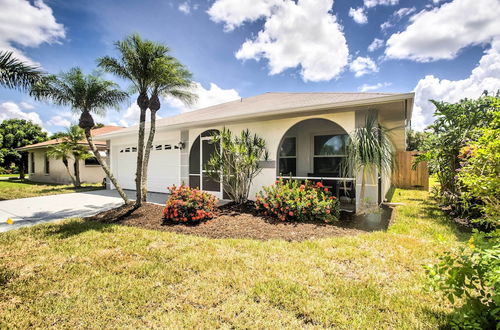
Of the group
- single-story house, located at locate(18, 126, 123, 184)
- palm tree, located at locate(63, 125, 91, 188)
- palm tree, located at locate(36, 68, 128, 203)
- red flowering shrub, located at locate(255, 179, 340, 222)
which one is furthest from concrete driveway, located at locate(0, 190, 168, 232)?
single-story house, located at locate(18, 126, 123, 184)

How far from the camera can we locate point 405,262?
144 inches

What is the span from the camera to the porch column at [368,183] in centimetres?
639

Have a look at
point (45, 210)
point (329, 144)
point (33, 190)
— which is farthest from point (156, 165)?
point (329, 144)

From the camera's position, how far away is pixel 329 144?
33.3ft

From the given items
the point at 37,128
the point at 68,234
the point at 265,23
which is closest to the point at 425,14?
the point at 265,23

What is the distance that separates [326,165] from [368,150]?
169 inches

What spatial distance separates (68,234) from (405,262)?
22.0 ft

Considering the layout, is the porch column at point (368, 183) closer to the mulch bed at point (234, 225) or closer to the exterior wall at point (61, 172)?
the mulch bed at point (234, 225)

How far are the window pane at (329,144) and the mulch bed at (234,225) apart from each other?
4.68 metres

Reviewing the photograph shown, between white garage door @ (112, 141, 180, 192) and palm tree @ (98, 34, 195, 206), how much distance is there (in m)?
3.64

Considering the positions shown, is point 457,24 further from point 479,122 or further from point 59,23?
point 59,23

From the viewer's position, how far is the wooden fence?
13352mm

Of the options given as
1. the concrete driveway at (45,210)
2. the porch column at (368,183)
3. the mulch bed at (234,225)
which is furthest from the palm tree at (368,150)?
the concrete driveway at (45,210)

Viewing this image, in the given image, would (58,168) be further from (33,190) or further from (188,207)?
(188,207)
